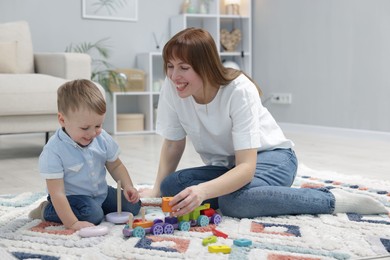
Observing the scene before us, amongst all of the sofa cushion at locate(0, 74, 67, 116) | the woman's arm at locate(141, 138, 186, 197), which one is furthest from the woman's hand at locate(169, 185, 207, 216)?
the sofa cushion at locate(0, 74, 67, 116)

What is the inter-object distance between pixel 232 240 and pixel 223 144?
42cm

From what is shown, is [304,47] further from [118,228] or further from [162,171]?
[118,228]

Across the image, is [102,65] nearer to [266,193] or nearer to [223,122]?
[223,122]

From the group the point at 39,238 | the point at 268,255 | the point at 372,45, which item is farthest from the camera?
the point at 372,45

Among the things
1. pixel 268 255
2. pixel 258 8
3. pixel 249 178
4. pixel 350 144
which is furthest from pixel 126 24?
pixel 268 255

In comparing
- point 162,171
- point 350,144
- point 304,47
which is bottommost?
point 350,144

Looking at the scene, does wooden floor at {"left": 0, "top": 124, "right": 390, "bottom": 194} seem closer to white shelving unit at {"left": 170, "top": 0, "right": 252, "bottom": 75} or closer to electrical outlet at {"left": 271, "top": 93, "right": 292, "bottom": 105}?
electrical outlet at {"left": 271, "top": 93, "right": 292, "bottom": 105}

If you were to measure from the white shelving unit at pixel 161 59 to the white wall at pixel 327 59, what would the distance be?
102 mm

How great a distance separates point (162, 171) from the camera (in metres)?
1.95

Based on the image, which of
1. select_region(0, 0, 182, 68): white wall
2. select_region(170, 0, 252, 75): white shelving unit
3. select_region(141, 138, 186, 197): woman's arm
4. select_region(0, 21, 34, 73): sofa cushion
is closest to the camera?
select_region(141, 138, 186, 197): woman's arm

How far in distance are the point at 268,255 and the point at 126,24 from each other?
3821mm

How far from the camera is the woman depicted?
64.2 inches

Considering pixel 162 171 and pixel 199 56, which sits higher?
pixel 199 56

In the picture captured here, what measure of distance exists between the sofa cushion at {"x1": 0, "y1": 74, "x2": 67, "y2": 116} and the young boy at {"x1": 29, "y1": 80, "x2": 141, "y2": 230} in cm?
156
